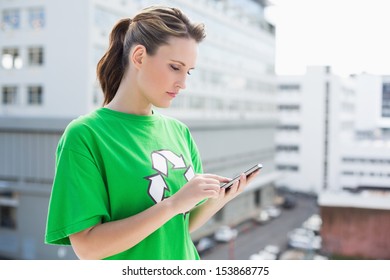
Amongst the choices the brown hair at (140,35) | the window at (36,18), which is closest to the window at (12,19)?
the window at (36,18)

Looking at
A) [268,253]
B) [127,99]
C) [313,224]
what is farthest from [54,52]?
[313,224]

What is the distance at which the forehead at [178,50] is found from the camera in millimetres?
738

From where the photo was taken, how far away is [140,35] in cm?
74

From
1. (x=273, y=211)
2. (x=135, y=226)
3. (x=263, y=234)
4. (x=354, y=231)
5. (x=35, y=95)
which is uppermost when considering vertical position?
(x=35, y=95)

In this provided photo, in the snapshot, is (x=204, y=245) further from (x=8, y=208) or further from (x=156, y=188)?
(x=156, y=188)

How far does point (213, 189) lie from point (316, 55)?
2.05 metres

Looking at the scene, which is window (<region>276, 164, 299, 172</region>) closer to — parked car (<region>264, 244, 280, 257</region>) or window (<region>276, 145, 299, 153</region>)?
window (<region>276, 145, 299, 153</region>)

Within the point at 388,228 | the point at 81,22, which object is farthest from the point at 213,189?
the point at 388,228

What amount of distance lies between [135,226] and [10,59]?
5808mm

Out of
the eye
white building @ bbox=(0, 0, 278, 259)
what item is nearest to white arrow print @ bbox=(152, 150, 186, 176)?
the eye

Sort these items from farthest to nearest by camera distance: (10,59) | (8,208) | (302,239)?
(302,239)
(8,208)
(10,59)

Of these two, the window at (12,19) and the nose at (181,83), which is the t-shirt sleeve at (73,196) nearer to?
the nose at (181,83)

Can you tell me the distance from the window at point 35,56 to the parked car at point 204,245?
3.73 meters

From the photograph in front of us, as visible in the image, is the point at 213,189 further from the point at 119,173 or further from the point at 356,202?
the point at 356,202
